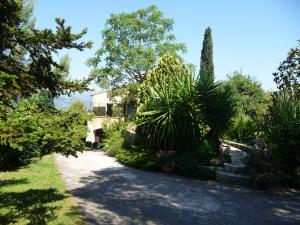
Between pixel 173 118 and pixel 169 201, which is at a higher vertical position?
pixel 173 118

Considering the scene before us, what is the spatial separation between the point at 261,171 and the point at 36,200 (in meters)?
6.91

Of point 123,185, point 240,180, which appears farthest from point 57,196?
point 240,180

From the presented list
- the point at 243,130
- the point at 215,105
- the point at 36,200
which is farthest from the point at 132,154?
the point at 243,130

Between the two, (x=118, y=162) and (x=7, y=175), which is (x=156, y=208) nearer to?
(x=7, y=175)

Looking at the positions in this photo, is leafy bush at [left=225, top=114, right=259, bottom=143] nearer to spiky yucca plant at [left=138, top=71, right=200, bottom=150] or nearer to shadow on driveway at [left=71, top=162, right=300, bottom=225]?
spiky yucca plant at [left=138, top=71, right=200, bottom=150]

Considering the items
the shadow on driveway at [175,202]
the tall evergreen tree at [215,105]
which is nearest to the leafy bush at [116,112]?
the tall evergreen tree at [215,105]

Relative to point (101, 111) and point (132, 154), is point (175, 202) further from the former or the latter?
point (101, 111)

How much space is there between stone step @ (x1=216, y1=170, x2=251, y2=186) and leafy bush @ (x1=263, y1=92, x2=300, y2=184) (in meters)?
1.14

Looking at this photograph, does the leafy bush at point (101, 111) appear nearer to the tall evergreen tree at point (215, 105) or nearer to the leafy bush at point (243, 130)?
the leafy bush at point (243, 130)

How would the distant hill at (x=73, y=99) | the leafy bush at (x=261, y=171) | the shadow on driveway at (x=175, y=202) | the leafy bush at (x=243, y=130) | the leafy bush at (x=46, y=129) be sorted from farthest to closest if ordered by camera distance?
1. the leafy bush at (x=243, y=130)
2. the leafy bush at (x=261, y=171)
3. the shadow on driveway at (x=175, y=202)
4. the distant hill at (x=73, y=99)
5. the leafy bush at (x=46, y=129)

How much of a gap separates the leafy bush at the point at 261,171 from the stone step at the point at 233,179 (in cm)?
29

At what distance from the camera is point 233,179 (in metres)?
10.8

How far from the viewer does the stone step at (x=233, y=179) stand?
10695 mm

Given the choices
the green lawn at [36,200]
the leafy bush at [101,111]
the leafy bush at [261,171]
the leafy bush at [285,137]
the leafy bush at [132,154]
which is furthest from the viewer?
the leafy bush at [101,111]
